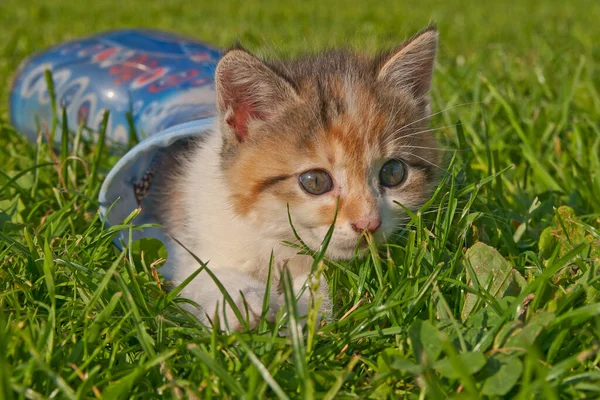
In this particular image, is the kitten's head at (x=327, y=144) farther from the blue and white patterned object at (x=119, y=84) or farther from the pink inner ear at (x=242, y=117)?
the blue and white patterned object at (x=119, y=84)

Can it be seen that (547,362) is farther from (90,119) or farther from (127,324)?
(90,119)

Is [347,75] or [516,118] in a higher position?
[347,75]

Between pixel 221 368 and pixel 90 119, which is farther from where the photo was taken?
pixel 90 119

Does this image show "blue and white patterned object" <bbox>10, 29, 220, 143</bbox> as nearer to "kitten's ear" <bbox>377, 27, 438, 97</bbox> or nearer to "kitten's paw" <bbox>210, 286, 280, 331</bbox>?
"kitten's ear" <bbox>377, 27, 438, 97</bbox>

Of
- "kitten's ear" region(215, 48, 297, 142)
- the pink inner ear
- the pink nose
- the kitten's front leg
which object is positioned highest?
"kitten's ear" region(215, 48, 297, 142)

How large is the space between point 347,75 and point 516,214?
0.94m

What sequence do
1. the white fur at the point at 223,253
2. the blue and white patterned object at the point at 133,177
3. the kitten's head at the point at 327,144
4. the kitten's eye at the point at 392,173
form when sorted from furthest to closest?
1. the blue and white patterned object at the point at 133,177
2. the kitten's eye at the point at 392,173
3. the kitten's head at the point at 327,144
4. the white fur at the point at 223,253

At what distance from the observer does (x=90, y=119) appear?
148 inches

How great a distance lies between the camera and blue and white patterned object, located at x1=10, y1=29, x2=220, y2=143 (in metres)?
3.57

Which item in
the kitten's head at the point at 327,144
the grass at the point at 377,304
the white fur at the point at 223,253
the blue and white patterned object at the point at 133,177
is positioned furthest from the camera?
the blue and white patterned object at the point at 133,177

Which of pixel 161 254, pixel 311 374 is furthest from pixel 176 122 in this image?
pixel 311 374

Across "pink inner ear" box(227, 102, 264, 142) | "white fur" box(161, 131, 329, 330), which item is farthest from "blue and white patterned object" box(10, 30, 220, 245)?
"pink inner ear" box(227, 102, 264, 142)

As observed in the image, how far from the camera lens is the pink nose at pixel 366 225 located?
7.07 feet

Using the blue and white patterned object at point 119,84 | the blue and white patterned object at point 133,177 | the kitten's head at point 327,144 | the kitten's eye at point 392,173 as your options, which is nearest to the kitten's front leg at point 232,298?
the kitten's head at point 327,144
